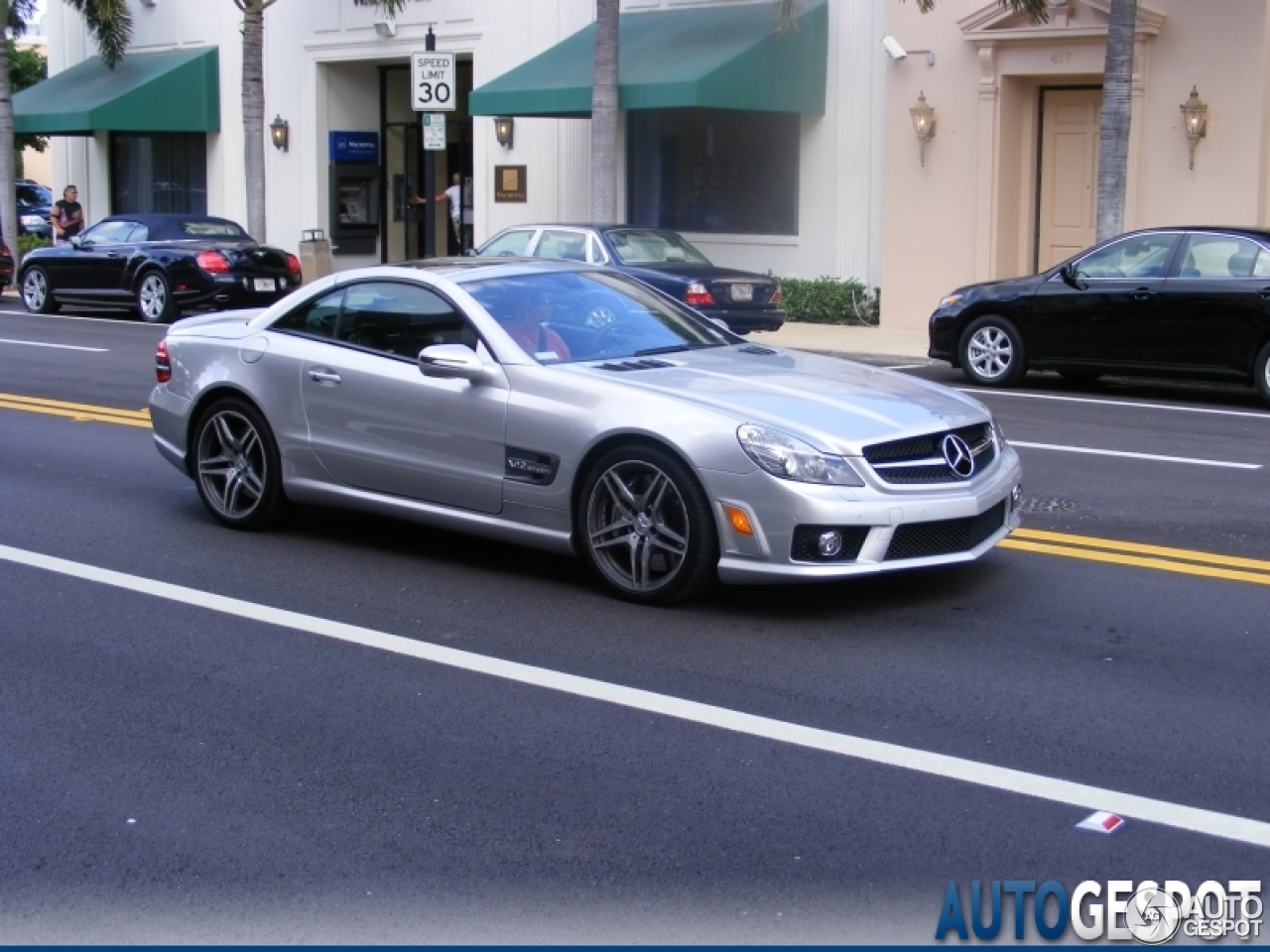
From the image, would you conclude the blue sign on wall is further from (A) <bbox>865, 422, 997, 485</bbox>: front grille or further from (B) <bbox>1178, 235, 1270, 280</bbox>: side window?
(A) <bbox>865, 422, 997, 485</bbox>: front grille

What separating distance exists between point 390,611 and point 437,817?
95.5 inches

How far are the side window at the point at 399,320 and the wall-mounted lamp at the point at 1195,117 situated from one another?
43.4ft

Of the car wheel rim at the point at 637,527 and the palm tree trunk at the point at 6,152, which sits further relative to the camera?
the palm tree trunk at the point at 6,152

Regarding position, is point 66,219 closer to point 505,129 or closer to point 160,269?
point 160,269

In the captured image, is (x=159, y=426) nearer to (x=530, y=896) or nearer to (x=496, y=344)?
(x=496, y=344)

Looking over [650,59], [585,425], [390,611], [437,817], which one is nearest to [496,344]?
[585,425]

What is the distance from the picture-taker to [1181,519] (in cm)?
934

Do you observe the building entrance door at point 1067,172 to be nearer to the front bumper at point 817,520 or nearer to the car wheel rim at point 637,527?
the front bumper at point 817,520

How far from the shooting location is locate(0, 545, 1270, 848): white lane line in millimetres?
5078

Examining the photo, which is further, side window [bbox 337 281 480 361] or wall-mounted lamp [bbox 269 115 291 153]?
wall-mounted lamp [bbox 269 115 291 153]

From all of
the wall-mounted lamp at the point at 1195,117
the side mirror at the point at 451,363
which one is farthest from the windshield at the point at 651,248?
the side mirror at the point at 451,363

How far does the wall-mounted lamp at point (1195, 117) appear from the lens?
19.1m

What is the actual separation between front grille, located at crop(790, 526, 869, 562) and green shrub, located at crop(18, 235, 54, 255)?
2924 cm

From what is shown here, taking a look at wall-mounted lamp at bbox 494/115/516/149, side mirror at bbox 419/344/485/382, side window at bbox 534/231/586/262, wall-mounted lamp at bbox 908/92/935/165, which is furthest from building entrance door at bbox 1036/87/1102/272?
side mirror at bbox 419/344/485/382
